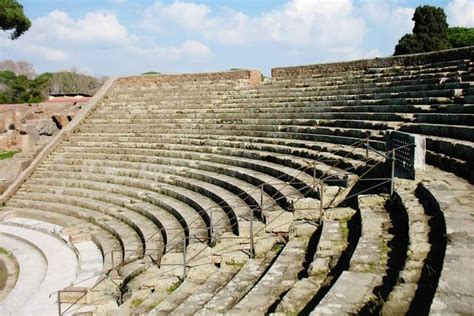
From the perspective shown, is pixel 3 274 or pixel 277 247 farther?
pixel 3 274

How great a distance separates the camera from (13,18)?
25.8 m

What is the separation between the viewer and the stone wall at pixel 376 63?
1152 cm

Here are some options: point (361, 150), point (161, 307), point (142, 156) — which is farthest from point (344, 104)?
point (161, 307)

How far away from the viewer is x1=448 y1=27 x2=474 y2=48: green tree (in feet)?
95.5

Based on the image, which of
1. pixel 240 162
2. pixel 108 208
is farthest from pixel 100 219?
pixel 240 162

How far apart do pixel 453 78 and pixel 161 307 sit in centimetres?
844

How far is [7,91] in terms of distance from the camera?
51969mm

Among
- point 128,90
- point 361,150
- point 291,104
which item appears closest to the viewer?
point 361,150

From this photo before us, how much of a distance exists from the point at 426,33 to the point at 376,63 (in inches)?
504

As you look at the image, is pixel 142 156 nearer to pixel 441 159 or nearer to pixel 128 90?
pixel 128 90

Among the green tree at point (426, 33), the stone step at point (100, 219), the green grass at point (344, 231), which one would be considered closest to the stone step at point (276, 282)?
the green grass at point (344, 231)

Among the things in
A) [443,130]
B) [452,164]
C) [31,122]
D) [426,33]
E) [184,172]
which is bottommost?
[184,172]

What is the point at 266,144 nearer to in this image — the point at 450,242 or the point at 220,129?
the point at 220,129

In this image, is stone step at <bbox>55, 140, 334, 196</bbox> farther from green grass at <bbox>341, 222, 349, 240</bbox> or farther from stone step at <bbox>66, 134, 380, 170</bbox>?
green grass at <bbox>341, 222, 349, 240</bbox>
